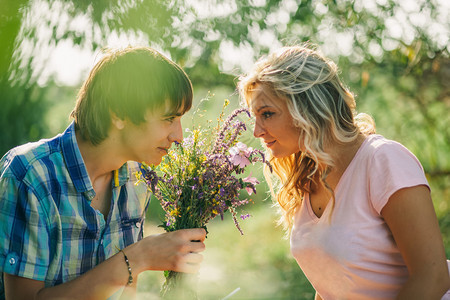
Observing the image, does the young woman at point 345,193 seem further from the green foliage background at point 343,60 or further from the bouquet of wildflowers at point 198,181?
the green foliage background at point 343,60

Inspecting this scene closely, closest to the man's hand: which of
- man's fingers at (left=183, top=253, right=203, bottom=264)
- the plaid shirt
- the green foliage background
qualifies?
man's fingers at (left=183, top=253, right=203, bottom=264)

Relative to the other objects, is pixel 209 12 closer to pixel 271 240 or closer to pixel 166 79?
pixel 166 79

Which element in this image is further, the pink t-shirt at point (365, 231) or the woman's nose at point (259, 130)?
the woman's nose at point (259, 130)

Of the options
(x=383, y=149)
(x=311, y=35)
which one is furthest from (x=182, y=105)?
(x=311, y=35)

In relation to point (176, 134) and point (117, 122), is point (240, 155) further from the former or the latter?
point (117, 122)

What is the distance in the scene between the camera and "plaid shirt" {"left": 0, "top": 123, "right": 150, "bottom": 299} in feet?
4.63

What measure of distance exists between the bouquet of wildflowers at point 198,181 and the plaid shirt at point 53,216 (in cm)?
26

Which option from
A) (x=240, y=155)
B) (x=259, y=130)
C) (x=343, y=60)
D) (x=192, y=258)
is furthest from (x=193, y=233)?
(x=343, y=60)

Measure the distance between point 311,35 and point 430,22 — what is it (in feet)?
2.90

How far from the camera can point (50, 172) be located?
152cm

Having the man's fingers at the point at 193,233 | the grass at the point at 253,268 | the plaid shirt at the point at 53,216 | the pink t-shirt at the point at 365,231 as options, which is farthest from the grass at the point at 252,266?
the man's fingers at the point at 193,233

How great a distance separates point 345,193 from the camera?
1.71 metres

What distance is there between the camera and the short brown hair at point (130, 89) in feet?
5.13

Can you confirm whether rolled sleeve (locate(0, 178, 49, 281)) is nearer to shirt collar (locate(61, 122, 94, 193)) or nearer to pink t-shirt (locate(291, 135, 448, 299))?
shirt collar (locate(61, 122, 94, 193))
